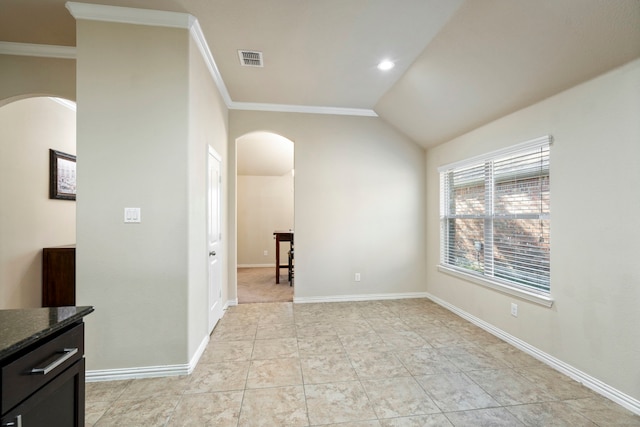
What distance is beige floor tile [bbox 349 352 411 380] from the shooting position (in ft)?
7.48

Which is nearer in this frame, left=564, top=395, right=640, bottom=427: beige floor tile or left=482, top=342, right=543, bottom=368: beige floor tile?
left=564, top=395, right=640, bottom=427: beige floor tile

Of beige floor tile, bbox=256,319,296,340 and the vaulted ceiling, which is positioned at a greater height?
the vaulted ceiling

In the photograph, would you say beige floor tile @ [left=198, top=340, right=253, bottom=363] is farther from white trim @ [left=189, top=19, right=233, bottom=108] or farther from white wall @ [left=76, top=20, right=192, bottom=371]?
white trim @ [left=189, top=19, right=233, bottom=108]

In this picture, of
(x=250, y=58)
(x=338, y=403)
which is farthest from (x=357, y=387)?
(x=250, y=58)

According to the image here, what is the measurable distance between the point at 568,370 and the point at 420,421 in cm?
146

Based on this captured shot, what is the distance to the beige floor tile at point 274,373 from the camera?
2170mm

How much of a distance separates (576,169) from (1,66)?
5180mm

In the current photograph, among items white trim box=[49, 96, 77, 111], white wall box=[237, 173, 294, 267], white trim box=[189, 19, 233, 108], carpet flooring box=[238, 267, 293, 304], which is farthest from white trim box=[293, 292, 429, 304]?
white trim box=[49, 96, 77, 111]

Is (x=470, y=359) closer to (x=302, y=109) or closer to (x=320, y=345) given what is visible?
(x=320, y=345)

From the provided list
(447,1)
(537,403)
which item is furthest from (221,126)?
(537,403)

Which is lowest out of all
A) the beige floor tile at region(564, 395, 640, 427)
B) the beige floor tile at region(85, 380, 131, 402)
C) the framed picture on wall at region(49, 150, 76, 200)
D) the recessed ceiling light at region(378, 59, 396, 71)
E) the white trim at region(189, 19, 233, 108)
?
the beige floor tile at region(564, 395, 640, 427)

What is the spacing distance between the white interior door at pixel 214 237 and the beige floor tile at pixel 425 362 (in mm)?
2025

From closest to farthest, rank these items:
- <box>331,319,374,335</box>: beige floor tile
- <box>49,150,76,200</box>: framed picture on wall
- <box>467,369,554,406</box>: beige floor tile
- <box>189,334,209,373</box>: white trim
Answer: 1. <box>467,369,554,406</box>: beige floor tile
2. <box>189,334,209,373</box>: white trim
3. <box>331,319,374,335</box>: beige floor tile
4. <box>49,150,76,200</box>: framed picture on wall

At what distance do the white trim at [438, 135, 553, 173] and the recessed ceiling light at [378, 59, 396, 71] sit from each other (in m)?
1.46
